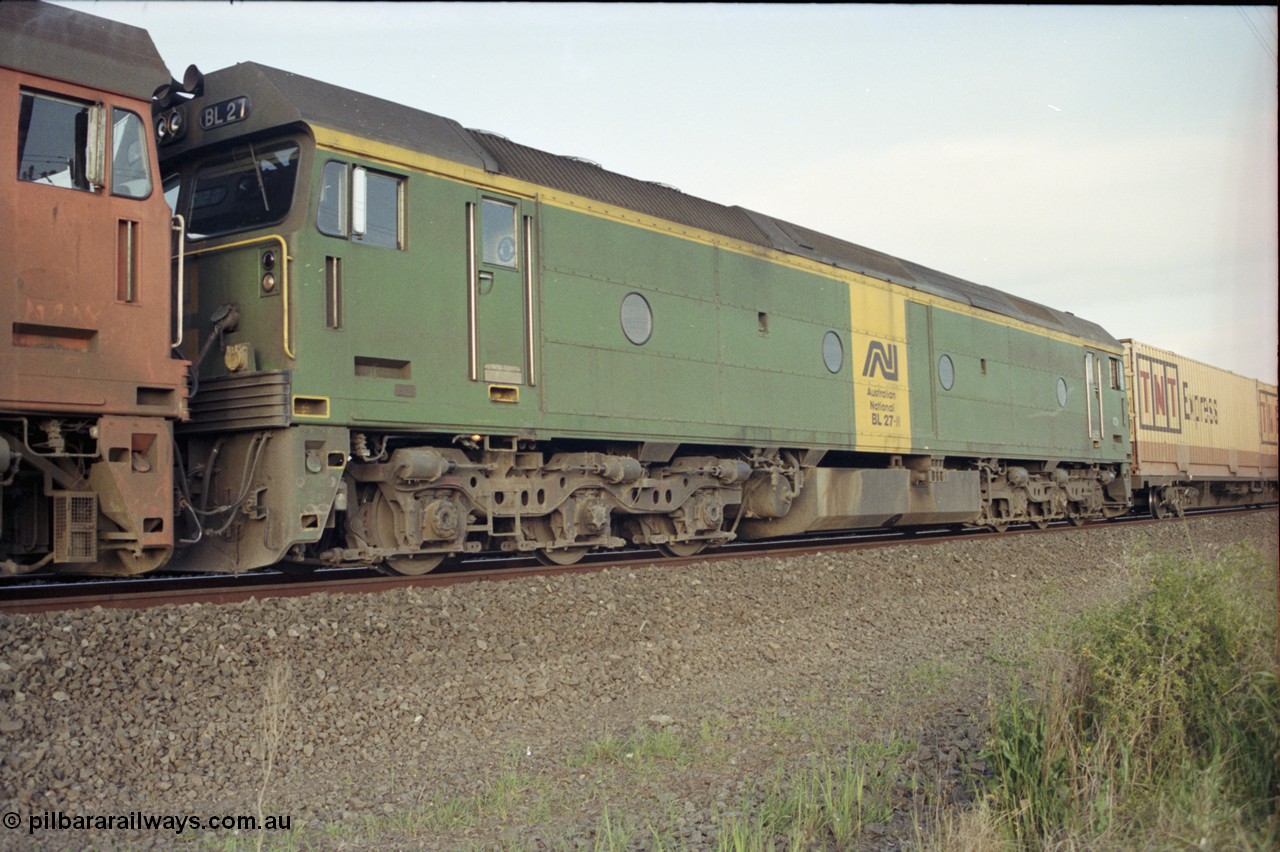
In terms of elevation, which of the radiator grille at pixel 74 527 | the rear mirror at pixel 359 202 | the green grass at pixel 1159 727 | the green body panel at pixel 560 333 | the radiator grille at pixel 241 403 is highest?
the rear mirror at pixel 359 202

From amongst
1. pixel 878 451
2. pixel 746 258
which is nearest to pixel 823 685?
pixel 746 258

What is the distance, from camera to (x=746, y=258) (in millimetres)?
12961

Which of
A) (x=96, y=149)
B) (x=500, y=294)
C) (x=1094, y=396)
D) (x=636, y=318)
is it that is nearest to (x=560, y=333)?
(x=500, y=294)

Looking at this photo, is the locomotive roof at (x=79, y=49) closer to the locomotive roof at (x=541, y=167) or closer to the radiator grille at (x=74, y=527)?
the locomotive roof at (x=541, y=167)

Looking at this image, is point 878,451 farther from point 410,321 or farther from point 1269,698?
point 1269,698

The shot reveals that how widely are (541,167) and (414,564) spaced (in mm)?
4145

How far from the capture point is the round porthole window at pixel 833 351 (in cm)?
1416

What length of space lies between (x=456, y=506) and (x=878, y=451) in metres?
7.70

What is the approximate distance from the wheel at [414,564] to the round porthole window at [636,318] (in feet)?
10.3

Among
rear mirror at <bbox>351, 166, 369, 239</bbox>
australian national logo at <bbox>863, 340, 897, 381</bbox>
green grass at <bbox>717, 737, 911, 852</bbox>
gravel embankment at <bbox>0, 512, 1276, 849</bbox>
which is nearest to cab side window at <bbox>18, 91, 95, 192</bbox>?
rear mirror at <bbox>351, 166, 369, 239</bbox>

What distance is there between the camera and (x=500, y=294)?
965 cm

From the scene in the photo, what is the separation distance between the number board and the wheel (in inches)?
153

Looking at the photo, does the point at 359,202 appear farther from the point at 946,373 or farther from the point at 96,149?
the point at 946,373

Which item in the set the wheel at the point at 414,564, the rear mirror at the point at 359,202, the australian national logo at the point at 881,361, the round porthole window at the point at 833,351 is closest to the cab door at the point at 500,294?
the rear mirror at the point at 359,202
